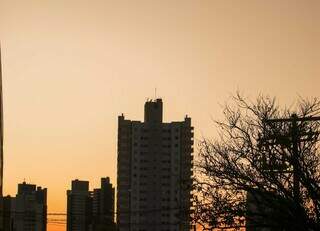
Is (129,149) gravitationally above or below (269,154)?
above

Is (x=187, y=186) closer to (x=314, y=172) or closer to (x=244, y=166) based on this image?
(x=244, y=166)

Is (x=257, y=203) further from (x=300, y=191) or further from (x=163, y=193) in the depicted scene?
(x=163, y=193)

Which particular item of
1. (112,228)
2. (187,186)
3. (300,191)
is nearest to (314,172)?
(300,191)

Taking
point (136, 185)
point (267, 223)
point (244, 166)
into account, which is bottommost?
point (267, 223)

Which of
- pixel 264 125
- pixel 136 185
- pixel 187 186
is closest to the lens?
pixel 187 186

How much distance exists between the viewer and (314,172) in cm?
2872

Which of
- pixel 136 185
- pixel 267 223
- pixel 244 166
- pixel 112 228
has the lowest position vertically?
pixel 267 223

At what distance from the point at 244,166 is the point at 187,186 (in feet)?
7.85

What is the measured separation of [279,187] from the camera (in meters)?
27.9

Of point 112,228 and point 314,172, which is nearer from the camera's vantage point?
point 314,172

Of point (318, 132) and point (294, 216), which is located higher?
point (318, 132)

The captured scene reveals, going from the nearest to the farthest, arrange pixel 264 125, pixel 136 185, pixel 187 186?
pixel 187 186, pixel 264 125, pixel 136 185

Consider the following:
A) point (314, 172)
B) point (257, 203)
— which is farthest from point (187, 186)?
point (314, 172)

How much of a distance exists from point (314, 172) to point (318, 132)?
4.12ft
